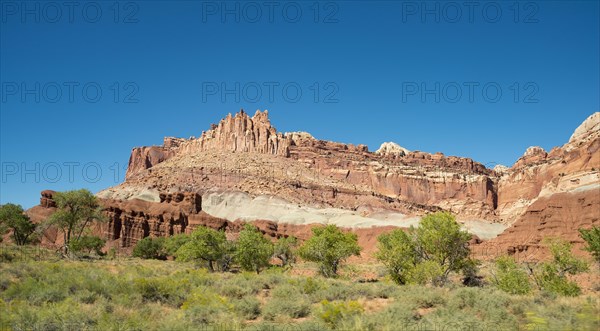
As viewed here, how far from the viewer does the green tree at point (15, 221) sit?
45.9m

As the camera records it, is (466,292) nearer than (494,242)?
Yes

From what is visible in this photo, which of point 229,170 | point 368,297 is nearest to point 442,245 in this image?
point 368,297

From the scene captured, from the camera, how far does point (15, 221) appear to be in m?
45.8

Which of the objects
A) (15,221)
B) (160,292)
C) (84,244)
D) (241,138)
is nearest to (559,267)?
(160,292)

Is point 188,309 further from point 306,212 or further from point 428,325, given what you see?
point 306,212

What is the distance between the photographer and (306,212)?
9962cm

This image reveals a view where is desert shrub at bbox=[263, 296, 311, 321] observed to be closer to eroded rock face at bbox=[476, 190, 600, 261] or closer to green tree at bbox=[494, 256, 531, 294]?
green tree at bbox=[494, 256, 531, 294]

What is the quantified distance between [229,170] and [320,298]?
108620mm

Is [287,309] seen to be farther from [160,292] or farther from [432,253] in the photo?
[432,253]

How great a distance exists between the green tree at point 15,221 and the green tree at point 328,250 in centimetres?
3505

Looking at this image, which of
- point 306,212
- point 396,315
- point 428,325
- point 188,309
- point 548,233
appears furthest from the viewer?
point 306,212

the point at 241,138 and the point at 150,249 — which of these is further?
the point at 241,138

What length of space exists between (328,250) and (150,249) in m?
37.4

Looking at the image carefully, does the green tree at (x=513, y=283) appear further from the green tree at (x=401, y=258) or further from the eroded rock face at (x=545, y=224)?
the eroded rock face at (x=545, y=224)
